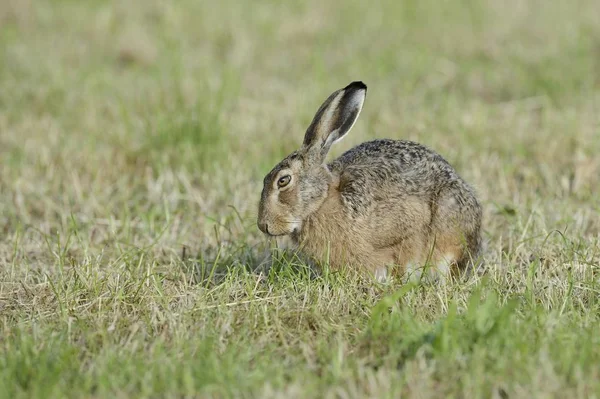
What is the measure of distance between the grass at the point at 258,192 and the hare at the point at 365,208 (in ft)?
0.50

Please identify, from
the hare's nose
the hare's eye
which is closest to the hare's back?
the hare's eye

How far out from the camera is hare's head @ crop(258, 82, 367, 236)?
4.10m

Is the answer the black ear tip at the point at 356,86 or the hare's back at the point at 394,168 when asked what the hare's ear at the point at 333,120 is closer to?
the black ear tip at the point at 356,86

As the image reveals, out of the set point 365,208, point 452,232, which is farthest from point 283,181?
point 452,232

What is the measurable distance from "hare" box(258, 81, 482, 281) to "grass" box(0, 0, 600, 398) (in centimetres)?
15

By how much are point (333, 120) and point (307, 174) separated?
319 mm

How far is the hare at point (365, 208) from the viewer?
4113 mm

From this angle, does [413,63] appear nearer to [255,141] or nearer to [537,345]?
[255,141]

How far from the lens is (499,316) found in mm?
3225

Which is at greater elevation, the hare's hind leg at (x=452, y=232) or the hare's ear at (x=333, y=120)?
the hare's ear at (x=333, y=120)

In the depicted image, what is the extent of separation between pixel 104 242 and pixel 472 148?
2.61 metres

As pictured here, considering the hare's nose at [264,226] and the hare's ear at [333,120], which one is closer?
the hare's nose at [264,226]

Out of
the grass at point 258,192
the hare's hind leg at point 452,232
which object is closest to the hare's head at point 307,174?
the grass at point 258,192

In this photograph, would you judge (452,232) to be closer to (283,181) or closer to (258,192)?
(283,181)
